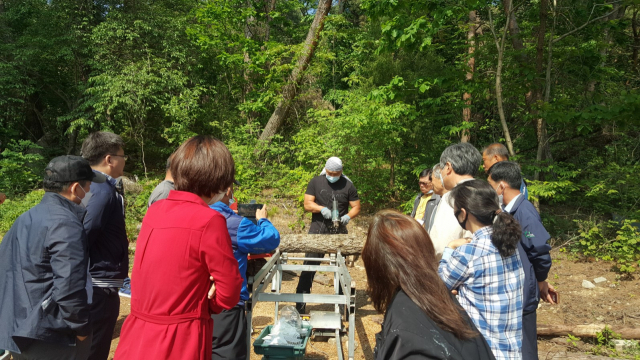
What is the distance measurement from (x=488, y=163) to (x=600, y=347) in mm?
2707

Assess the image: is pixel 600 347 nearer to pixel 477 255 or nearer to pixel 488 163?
pixel 488 163

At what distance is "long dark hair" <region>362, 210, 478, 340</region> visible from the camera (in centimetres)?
130

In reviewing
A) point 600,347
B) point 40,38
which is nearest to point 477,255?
point 600,347

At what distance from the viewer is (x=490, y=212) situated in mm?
1931

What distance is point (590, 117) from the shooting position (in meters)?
6.09

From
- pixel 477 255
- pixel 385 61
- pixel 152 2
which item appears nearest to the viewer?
pixel 477 255

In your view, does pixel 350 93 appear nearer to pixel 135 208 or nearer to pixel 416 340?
pixel 135 208

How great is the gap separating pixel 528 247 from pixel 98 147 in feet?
10.6

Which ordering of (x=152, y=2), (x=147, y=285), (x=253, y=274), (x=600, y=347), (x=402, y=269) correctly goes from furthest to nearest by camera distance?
(x=152, y=2) → (x=600, y=347) → (x=253, y=274) → (x=147, y=285) → (x=402, y=269)

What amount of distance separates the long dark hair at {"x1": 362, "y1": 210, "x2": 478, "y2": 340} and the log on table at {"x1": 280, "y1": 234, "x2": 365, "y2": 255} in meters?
3.25

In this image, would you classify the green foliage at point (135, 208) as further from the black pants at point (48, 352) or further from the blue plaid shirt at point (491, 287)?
the blue plaid shirt at point (491, 287)

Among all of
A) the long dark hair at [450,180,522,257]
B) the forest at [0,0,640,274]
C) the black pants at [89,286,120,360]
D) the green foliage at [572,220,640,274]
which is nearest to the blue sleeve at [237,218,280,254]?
the black pants at [89,286,120,360]

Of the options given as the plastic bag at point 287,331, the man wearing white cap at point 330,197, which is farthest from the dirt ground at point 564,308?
the man wearing white cap at point 330,197

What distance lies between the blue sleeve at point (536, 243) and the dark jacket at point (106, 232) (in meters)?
2.92
